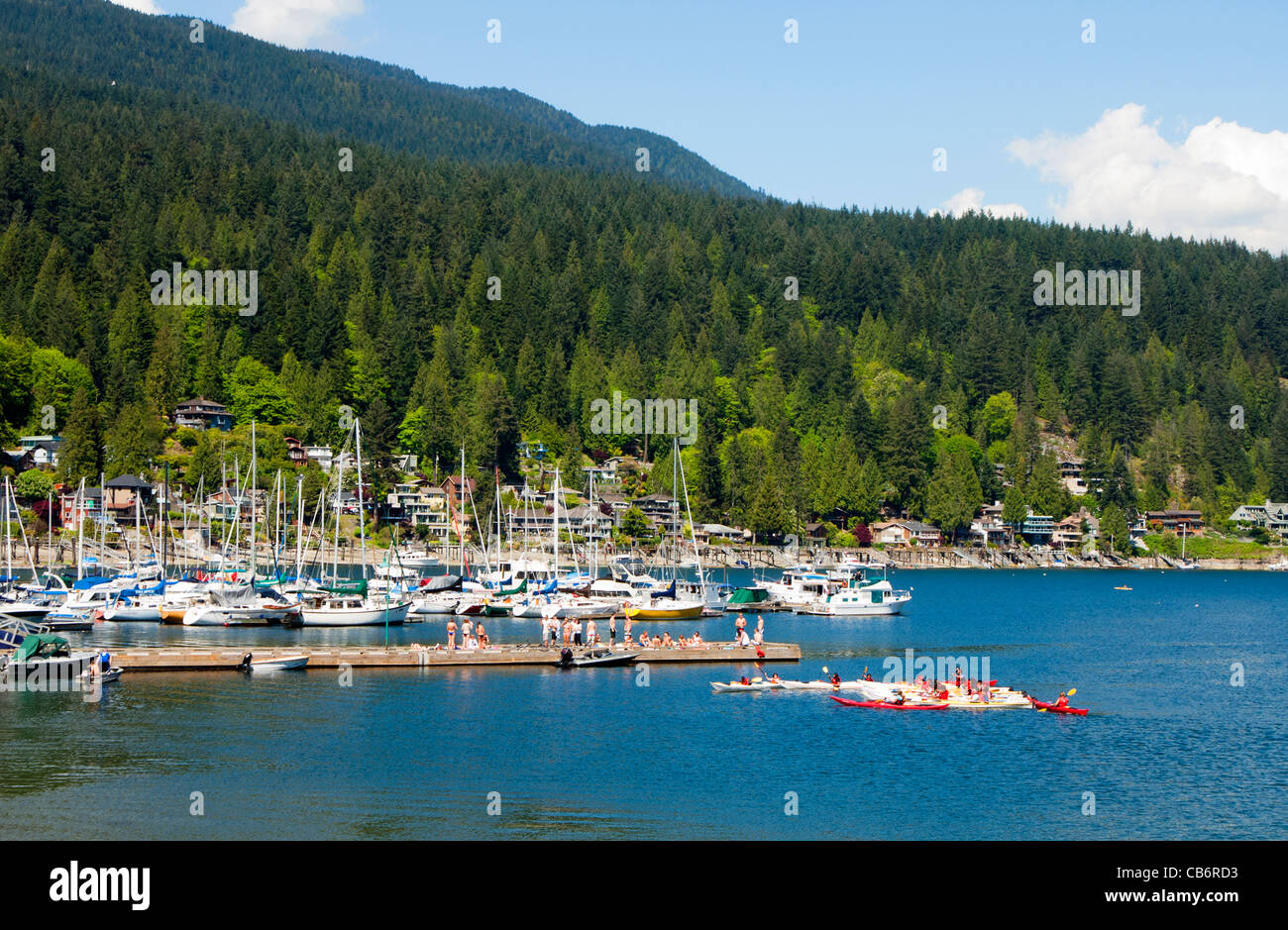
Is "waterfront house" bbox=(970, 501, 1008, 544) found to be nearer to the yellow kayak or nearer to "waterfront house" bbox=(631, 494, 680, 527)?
"waterfront house" bbox=(631, 494, 680, 527)

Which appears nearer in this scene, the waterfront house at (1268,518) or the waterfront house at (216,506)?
the waterfront house at (216,506)

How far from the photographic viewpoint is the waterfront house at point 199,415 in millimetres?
160125

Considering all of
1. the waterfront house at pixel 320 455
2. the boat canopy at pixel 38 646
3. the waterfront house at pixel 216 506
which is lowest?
the boat canopy at pixel 38 646

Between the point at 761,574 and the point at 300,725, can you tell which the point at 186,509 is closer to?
the point at 761,574

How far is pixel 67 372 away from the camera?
6068 inches

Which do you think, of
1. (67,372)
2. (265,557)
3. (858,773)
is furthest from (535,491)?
(858,773)

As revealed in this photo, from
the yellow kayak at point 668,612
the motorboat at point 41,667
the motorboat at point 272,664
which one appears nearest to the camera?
the motorboat at point 41,667

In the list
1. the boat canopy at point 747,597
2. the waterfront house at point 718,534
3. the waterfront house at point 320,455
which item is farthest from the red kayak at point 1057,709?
the waterfront house at point 320,455

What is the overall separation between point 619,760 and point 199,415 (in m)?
133

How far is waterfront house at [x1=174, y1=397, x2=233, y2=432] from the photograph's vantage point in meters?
160

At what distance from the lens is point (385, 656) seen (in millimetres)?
57188

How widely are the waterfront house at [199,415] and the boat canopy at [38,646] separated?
113712 mm

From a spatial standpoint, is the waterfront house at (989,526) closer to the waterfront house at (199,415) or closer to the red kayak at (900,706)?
the waterfront house at (199,415)

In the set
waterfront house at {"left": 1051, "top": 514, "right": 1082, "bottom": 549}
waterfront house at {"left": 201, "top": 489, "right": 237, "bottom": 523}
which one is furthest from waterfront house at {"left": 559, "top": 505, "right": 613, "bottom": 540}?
waterfront house at {"left": 1051, "top": 514, "right": 1082, "bottom": 549}
